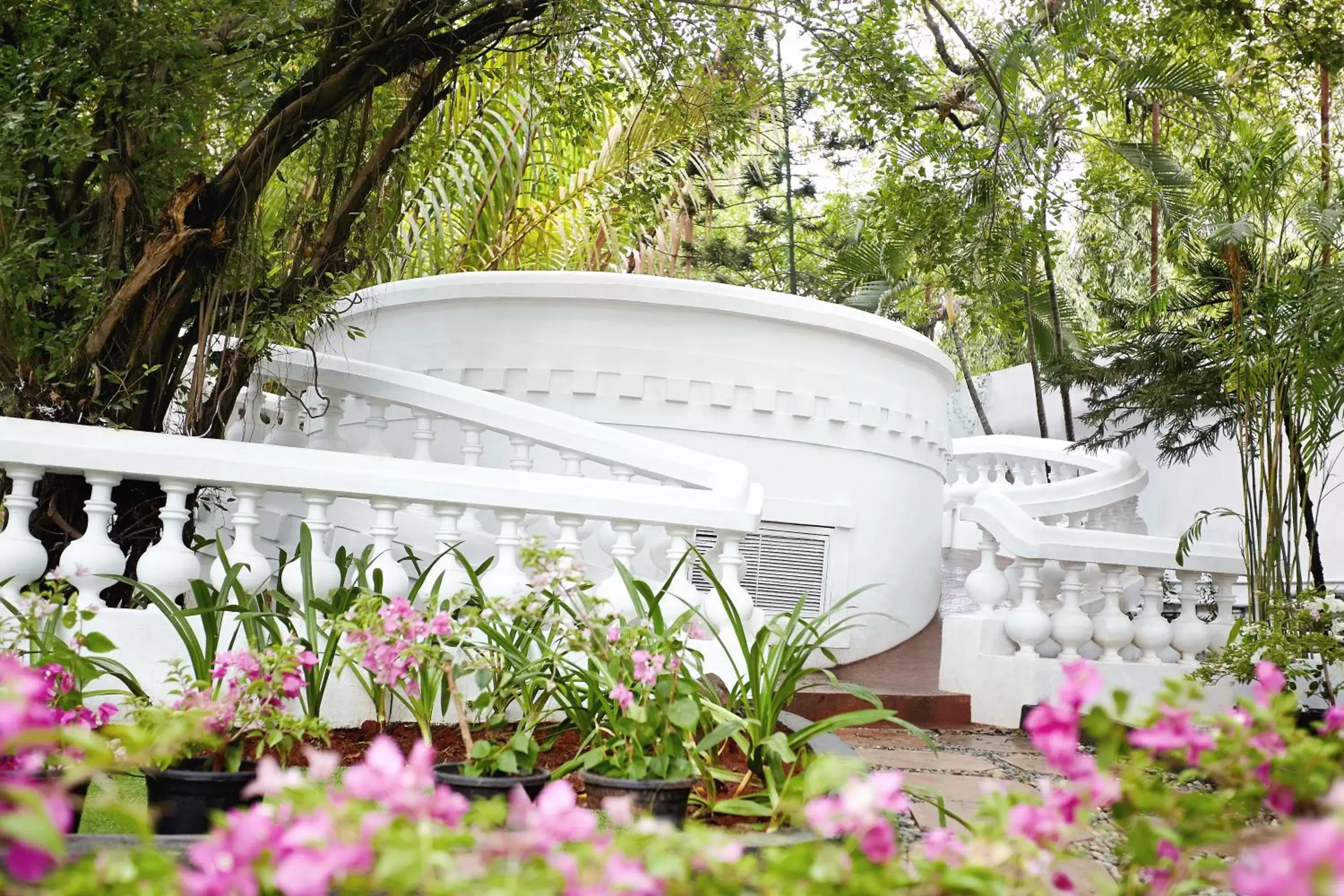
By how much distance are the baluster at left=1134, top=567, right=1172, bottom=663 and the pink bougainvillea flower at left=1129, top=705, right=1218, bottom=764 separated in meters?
4.08

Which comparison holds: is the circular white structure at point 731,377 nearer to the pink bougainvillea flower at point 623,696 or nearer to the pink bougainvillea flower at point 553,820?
the pink bougainvillea flower at point 623,696

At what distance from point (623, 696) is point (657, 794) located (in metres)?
0.24

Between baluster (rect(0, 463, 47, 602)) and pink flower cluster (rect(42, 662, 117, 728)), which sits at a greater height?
baluster (rect(0, 463, 47, 602))

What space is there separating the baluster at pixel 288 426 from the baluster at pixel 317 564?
179cm

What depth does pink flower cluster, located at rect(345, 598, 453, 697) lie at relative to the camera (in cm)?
231

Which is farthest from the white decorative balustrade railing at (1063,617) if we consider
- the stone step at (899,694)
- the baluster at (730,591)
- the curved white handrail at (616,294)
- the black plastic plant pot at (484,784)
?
the black plastic plant pot at (484,784)

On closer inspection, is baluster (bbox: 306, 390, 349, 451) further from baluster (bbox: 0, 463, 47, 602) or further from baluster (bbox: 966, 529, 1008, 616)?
baluster (bbox: 966, 529, 1008, 616)

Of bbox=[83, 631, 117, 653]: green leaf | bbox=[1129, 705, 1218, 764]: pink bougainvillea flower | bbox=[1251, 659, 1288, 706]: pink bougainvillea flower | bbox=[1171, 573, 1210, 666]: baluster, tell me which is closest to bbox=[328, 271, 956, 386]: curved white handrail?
bbox=[1171, 573, 1210, 666]: baluster

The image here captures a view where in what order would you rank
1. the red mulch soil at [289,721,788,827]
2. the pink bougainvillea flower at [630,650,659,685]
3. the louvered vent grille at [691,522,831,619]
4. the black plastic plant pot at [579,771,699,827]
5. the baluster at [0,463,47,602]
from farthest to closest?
the louvered vent grille at [691,522,831,619] < the baluster at [0,463,47,602] < the red mulch soil at [289,721,788,827] < the pink bougainvillea flower at [630,650,659,685] < the black plastic plant pot at [579,771,699,827]

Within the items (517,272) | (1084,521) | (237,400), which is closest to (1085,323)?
(1084,521)

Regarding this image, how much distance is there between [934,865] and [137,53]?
3677 millimetres

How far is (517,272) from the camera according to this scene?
599 centimetres

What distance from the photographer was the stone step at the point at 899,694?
4.54m

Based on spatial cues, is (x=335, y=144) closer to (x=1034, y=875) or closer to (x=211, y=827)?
(x=211, y=827)
